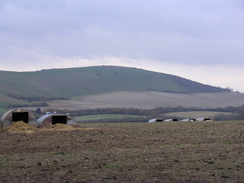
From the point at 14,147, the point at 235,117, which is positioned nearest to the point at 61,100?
the point at 235,117

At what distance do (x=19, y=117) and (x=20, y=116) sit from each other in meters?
0.24

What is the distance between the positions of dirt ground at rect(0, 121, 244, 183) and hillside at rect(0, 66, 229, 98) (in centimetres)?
9312

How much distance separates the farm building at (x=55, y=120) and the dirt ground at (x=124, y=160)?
32.6ft

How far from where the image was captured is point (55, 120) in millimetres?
35062

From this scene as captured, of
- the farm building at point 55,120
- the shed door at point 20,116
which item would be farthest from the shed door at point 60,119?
the shed door at point 20,116

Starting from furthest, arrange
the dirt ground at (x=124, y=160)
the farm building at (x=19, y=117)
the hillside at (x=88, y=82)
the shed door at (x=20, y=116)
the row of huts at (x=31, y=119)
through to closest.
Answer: the hillside at (x=88, y=82) → the shed door at (x=20, y=116) → the row of huts at (x=31, y=119) → the farm building at (x=19, y=117) → the dirt ground at (x=124, y=160)

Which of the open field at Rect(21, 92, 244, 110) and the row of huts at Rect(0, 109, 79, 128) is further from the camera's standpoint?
the open field at Rect(21, 92, 244, 110)

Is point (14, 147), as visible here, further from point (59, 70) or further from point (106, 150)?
point (59, 70)

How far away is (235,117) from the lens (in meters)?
66.4

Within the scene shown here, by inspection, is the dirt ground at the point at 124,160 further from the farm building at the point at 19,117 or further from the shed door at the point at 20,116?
the shed door at the point at 20,116

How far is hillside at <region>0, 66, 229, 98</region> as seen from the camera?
123562 mm

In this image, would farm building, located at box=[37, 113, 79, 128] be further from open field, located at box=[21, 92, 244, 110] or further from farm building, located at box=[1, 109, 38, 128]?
open field, located at box=[21, 92, 244, 110]

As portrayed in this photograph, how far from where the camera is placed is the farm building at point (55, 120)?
33.8 m

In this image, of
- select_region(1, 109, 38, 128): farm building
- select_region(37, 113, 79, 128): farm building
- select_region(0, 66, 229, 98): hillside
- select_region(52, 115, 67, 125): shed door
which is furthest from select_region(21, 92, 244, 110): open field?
select_region(1, 109, 38, 128): farm building
